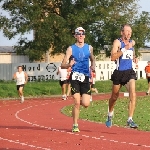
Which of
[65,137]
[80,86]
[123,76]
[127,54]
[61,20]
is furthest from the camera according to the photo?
[61,20]

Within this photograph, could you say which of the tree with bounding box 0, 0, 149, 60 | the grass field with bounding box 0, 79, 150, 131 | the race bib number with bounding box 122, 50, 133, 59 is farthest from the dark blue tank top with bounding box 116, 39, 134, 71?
the tree with bounding box 0, 0, 149, 60

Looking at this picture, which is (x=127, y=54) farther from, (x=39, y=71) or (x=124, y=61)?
(x=39, y=71)

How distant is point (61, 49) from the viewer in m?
50.8

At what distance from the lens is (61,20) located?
4834 centimetres

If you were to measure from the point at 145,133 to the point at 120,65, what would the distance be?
5.06ft

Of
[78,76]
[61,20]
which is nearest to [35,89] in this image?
[61,20]

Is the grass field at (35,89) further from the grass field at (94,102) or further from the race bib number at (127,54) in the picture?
the race bib number at (127,54)

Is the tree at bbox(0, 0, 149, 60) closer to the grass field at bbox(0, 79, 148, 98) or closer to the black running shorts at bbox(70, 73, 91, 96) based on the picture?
the grass field at bbox(0, 79, 148, 98)

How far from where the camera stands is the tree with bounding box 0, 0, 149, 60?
4847 cm

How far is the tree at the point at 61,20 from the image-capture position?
48.5 meters

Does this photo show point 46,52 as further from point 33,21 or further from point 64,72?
point 64,72

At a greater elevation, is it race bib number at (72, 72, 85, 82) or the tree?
the tree

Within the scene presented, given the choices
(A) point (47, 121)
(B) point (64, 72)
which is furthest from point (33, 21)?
(A) point (47, 121)

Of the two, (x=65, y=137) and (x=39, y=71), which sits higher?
(x=39, y=71)
